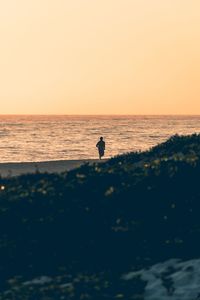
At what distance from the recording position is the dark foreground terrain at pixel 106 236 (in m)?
12.6

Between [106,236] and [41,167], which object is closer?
[106,236]

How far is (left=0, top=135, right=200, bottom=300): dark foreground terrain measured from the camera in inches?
494

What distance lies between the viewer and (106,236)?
14.5 m

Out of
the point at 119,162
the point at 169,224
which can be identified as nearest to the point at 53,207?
the point at 169,224

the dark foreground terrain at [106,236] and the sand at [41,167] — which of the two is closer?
Answer: the dark foreground terrain at [106,236]

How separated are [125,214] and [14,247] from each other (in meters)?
2.70

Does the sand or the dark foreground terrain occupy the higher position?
the dark foreground terrain

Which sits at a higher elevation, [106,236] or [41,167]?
[106,236]

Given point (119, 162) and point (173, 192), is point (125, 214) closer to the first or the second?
point (173, 192)

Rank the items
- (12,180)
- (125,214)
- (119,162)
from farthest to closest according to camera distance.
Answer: (119,162), (12,180), (125,214)

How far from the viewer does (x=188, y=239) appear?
14.1 meters

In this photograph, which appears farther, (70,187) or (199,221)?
(70,187)

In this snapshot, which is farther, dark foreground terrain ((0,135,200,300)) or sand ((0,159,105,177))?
sand ((0,159,105,177))

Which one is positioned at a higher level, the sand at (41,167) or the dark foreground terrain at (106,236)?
the dark foreground terrain at (106,236)
